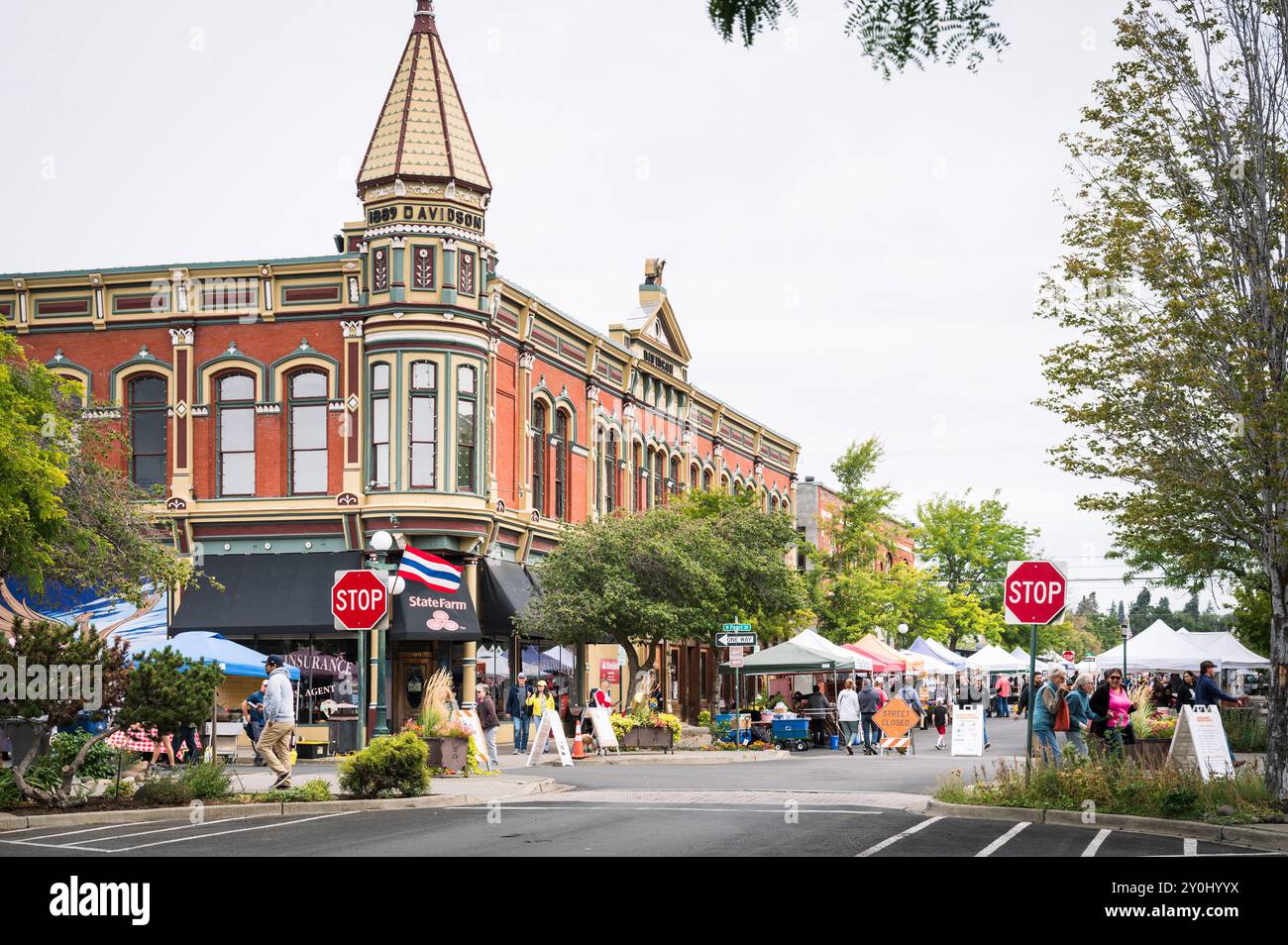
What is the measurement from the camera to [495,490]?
127 ft

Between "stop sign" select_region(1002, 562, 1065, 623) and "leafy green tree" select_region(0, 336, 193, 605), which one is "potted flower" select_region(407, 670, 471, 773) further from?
"stop sign" select_region(1002, 562, 1065, 623)

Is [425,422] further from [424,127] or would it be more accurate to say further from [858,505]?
[858,505]

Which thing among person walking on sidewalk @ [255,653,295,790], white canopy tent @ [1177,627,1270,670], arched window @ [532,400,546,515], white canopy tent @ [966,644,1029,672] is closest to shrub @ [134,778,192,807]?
person walking on sidewalk @ [255,653,295,790]

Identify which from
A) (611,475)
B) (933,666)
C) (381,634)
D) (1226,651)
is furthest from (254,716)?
(1226,651)

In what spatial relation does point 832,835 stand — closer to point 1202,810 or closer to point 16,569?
point 1202,810

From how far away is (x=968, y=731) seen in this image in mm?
32062

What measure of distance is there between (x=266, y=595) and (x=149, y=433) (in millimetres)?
5324

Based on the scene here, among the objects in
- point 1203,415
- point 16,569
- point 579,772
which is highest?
point 1203,415

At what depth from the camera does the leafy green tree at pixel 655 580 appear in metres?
37.1

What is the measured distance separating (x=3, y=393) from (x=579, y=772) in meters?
11.5

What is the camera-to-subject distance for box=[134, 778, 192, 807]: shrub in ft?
64.6

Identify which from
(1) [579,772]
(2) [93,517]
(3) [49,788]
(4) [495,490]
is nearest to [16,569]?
(2) [93,517]

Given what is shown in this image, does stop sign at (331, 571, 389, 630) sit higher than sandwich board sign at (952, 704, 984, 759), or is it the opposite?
stop sign at (331, 571, 389, 630)

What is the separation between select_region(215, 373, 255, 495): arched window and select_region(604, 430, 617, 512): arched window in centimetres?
1211
